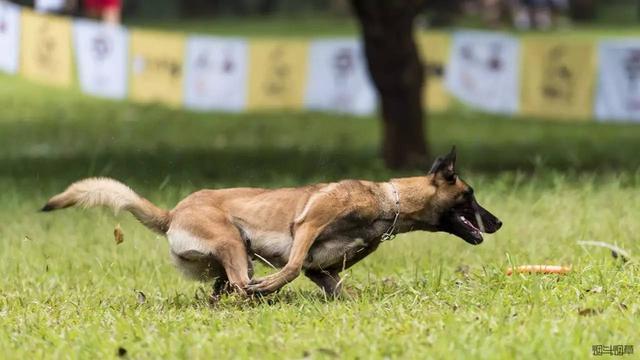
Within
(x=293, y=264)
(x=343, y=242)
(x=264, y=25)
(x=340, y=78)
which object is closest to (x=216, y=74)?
(x=340, y=78)

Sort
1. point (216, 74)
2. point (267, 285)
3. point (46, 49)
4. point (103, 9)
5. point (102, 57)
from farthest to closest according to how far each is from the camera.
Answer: point (103, 9), point (46, 49), point (102, 57), point (216, 74), point (267, 285)

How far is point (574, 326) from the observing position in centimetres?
655

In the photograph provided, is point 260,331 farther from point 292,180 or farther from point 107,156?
point 107,156

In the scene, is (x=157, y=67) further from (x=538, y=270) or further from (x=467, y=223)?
(x=538, y=270)

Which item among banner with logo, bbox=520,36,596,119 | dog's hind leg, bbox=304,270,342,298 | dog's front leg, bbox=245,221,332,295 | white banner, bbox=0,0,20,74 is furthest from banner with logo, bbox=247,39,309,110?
dog's front leg, bbox=245,221,332,295

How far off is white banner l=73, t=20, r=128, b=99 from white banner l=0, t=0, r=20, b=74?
1111 mm

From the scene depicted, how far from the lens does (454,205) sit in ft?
26.9

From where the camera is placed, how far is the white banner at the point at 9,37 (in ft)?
88.1

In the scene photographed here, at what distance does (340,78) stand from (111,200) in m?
17.1

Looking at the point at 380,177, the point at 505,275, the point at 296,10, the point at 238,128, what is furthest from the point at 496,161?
the point at 296,10

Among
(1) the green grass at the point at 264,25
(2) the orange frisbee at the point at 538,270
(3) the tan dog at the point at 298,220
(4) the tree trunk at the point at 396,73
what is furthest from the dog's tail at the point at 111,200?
(1) the green grass at the point at 264,25

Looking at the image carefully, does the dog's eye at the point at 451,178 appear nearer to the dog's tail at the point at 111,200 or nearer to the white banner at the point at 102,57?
the dog's tail at the point at 111,200

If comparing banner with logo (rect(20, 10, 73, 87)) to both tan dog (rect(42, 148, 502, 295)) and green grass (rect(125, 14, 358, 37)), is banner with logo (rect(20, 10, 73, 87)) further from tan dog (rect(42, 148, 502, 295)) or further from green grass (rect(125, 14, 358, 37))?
tan dog (rect(42, 148, 502, 295))

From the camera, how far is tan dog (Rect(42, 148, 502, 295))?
7.88m
